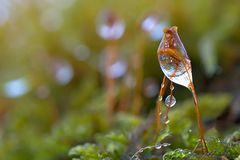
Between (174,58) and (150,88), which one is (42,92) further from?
(174,58)

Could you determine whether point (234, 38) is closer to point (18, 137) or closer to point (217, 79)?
point (217, 79)

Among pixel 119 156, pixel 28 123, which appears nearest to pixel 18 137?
pixel 28 123

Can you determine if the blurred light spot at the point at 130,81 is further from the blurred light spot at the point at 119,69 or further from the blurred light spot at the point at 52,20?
the blurred light spot at the point at 52,20

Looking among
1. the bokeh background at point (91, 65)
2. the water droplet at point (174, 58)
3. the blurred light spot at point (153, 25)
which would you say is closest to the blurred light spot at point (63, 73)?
the bokeh background at point (91, 65)

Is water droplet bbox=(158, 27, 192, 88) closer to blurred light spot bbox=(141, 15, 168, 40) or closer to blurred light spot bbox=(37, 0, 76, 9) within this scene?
blurred light spot bbox=(141, 15, 168, 40)

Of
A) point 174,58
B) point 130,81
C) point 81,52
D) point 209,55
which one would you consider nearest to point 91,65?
point 81,52

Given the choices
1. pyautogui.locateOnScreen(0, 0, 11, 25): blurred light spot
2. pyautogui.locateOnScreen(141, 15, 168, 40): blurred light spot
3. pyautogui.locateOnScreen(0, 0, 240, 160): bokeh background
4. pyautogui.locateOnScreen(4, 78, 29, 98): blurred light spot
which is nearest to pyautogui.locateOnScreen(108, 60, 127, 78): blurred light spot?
pyautogui.locateOnScreen(0, 0, 240, 160): bokeh background

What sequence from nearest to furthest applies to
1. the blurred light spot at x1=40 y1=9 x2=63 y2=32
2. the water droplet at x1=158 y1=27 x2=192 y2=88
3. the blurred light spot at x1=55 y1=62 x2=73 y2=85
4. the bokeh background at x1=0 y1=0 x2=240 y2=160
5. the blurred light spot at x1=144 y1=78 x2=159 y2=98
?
the water droplet at x1=158 y1=27 x2=192 y2=88
the bokeh background at x1=0 y1=0 x2=240 y2=160
the blurred light spot at x1=144 y1=78 x2=159 y2=98
the blurred light spot at x1=55 y1=62 x2=73 y2=85
the blurred light spot at x1=40 y1=9 x2=63 y2=32
